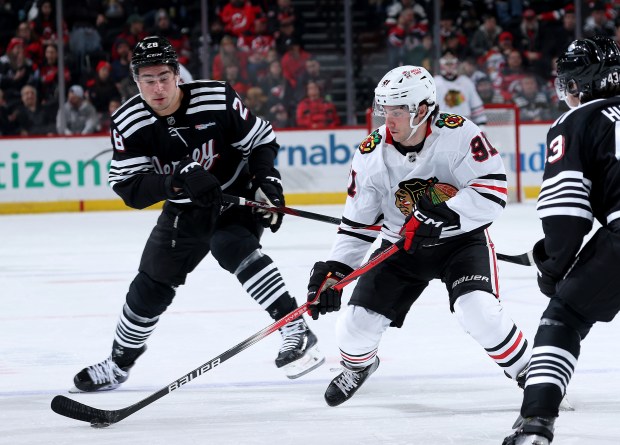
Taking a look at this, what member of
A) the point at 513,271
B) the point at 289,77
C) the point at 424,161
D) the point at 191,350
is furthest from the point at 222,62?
the point at 424,161

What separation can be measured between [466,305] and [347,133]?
6563 millimetres

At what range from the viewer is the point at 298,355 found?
3.46 meters

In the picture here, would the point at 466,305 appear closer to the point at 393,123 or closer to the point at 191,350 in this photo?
the point at 393,123

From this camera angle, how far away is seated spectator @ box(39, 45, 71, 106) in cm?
923

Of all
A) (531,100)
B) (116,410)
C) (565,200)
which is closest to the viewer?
(565,200)

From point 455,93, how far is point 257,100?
1.61m

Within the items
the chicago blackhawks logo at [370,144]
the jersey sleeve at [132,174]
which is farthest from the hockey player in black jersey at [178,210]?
the chicago blackhawks logo at [370,144]

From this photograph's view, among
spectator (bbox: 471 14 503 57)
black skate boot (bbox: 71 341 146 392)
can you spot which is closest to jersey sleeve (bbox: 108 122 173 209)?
black skate boot (bbox: 71 341 146 392)

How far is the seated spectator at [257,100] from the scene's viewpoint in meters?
9.41

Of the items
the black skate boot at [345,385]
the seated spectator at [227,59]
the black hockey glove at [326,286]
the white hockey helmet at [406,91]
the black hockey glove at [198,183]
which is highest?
the white hockey helmet at [406,91]

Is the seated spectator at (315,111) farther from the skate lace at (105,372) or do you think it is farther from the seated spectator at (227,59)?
the skate lace at (105,372)

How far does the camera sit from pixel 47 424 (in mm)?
2996

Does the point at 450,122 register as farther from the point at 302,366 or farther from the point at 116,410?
the point at 116,410

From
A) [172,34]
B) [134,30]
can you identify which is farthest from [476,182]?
[134,30]
